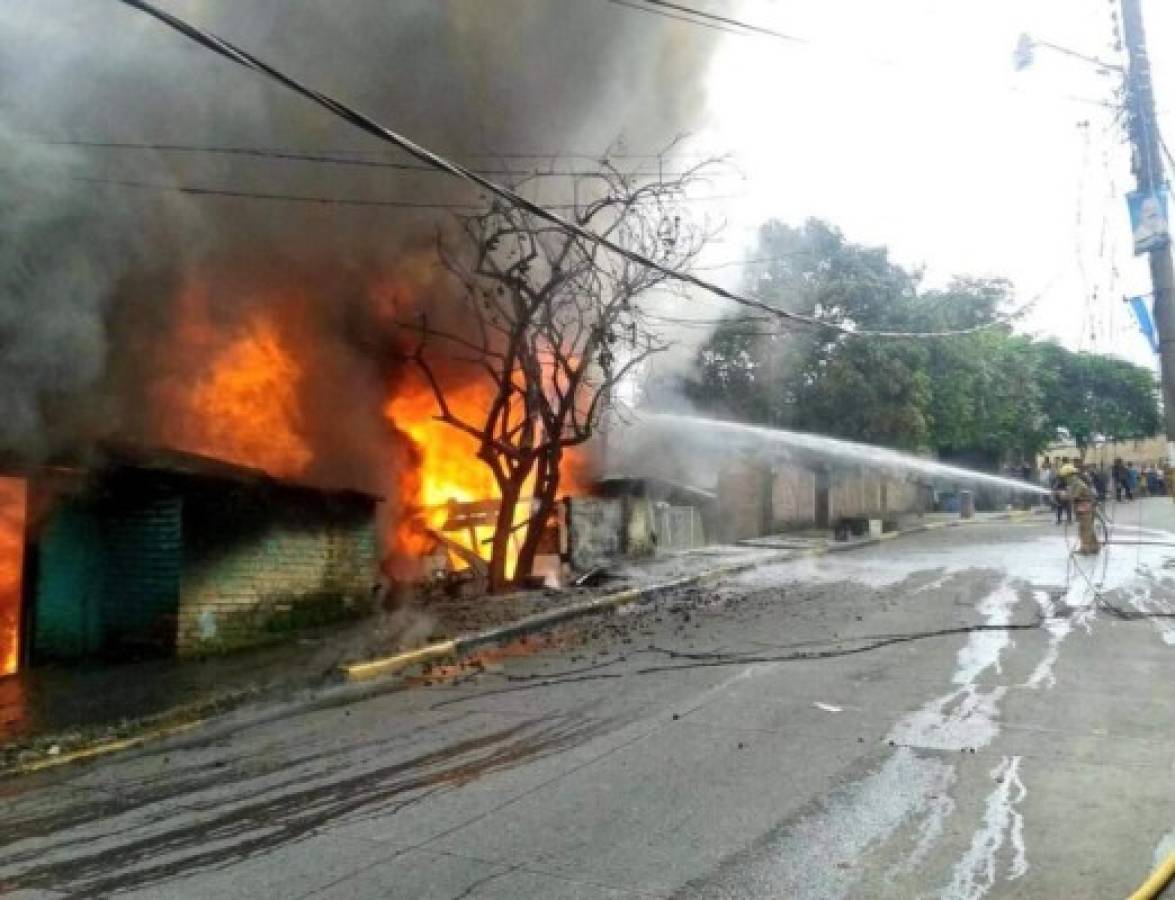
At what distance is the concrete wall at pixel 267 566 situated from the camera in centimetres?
879

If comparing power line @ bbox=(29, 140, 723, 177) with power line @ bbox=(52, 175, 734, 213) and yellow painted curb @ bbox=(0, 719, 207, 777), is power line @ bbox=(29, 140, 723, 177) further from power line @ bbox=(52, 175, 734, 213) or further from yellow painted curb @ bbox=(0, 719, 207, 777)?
yellow painted curb @ bbox=(0, 719, 207, 777)

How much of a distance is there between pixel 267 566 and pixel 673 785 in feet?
19.7

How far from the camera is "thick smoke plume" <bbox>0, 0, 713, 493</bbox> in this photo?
8.22 metres

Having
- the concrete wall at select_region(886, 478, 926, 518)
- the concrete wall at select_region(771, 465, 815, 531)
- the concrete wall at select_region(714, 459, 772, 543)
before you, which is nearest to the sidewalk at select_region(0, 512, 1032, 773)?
the concrete wall at select_region(714, 459, 772, 543)

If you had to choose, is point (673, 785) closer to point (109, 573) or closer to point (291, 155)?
point (109, 573)

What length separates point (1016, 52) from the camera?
1002 centimetres

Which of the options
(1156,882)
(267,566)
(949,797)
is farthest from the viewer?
(267,566)

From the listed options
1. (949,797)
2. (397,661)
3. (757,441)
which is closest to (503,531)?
(397,661)

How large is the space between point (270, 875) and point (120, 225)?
23.5 feet

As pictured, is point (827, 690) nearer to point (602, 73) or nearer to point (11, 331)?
point (11, 331)

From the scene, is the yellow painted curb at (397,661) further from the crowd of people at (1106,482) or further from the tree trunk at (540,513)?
the crowd of people at (1106,482)

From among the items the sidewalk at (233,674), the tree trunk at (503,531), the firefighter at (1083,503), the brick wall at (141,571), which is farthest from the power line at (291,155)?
the firefighter at (1083,503)

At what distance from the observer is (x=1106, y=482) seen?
2909 centimetres

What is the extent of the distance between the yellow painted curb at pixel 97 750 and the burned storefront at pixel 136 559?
244 cm
